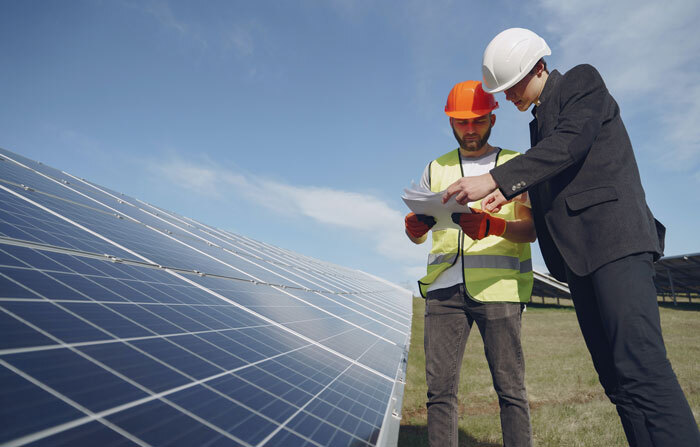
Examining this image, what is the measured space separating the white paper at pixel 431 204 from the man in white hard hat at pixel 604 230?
18 centimetres

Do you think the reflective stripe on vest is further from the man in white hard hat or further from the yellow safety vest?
the man in white hard hat

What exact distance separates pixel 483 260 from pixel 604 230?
3.71ft

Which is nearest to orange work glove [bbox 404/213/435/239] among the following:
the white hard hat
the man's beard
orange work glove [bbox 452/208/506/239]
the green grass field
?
orange work glove [bbox 452/208/506/239]

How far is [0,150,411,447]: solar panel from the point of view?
131 cm

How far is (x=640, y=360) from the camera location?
1.91 m

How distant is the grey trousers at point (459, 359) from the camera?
9.54ft

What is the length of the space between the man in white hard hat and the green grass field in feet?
8.93

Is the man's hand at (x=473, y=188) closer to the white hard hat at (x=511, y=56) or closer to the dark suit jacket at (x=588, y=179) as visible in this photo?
the dark suit jacket at (x=588, y=179)

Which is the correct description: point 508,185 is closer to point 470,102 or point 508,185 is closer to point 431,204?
point 431,204

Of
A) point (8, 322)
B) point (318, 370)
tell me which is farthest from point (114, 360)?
point (318, 370)

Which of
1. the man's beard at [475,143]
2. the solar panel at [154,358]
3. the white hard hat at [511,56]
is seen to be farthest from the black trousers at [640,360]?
the man's beard at [475,143]

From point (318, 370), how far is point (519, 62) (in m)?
2.55

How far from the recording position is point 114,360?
1699 mm

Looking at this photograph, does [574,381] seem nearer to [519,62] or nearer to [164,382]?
[519,62]
